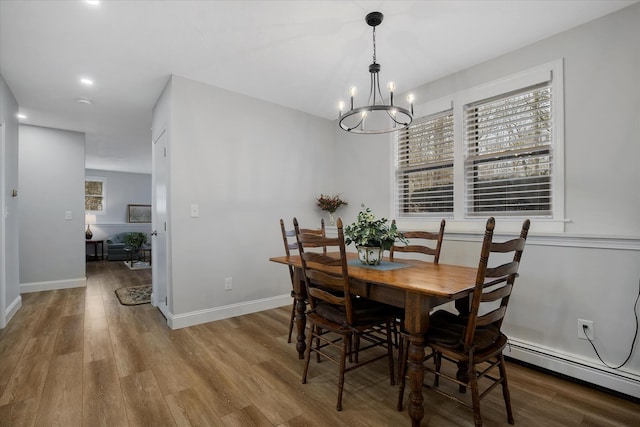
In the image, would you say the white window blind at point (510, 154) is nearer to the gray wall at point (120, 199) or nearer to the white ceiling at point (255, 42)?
the white ceiling at point (255, 42)

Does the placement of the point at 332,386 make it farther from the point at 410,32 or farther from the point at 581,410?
A: the point at 410,32

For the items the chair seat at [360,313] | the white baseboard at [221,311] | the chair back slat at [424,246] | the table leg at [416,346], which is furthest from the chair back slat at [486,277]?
the white baseboard at [221,311]

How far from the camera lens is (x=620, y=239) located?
1952mm

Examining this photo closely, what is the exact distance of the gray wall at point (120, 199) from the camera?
847cm

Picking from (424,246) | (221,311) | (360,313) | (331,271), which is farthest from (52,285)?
(424,246)

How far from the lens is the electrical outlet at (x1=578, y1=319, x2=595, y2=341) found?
2072mm

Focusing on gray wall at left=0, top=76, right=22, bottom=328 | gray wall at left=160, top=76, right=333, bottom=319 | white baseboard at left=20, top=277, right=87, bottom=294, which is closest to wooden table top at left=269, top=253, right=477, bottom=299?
gray wall at left=160, top=76, right=333, bottom=319

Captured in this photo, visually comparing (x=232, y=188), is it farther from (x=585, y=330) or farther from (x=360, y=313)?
(x=585, y=330)

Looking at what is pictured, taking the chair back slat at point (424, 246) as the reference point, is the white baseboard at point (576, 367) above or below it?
below

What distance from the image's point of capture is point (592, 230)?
2.14m

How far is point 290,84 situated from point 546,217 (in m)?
2.72

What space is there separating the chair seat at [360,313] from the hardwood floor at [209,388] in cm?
46

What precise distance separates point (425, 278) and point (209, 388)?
157 centimetres

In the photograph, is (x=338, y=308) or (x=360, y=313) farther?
(x=338, y=308)
